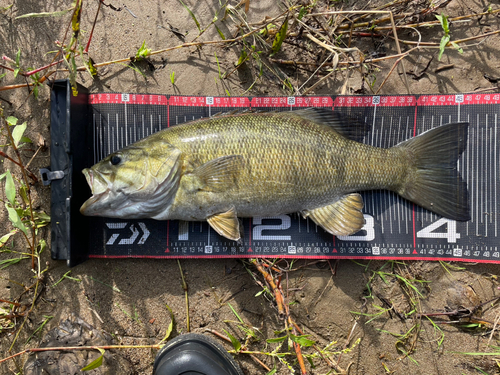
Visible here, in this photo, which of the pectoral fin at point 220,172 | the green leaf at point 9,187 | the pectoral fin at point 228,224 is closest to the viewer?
the green leaf at point 9,187

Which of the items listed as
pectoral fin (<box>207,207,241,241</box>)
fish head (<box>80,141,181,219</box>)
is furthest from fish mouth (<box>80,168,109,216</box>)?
pectoral fin (<box>207,207,241,241</box>)

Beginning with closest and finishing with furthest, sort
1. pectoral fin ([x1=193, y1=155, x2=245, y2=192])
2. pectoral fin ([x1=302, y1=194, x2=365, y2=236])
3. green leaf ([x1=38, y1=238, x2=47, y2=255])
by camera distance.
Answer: pectoral fin ([x1=193, y1=155, x2=245, y2=192]) < pectoral fin ([x1=302, y1=194, x2=365, y2=236]) < green leaf ([x1=38, y1=238, x2=47, y2=255])

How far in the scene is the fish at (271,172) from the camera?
2594 millimetres

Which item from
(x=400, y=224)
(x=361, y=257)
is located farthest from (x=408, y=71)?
(x=361, y=257)

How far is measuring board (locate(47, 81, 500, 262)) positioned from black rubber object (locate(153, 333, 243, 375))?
0.75 meters

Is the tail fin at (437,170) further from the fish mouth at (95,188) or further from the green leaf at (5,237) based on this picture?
the green leaf at (5,237)

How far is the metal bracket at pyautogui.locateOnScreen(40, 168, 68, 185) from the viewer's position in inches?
114

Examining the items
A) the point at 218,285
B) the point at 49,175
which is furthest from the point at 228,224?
the point at 49,175

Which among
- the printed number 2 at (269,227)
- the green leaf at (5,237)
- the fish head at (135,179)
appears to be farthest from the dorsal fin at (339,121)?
the green leaf at (5,237)

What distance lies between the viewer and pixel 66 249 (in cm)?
291

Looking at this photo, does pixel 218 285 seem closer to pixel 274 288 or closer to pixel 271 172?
pixel 274 288

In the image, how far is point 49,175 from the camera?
114 inches

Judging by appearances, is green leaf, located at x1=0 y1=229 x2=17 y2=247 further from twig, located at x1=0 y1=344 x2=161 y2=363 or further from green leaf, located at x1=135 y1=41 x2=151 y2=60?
green leaf, located at x1=135 y1=41 x2=151 y2=60

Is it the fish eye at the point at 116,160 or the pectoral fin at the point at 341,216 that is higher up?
the fish eye at the point at 116,160
